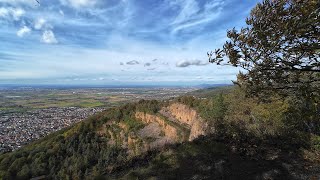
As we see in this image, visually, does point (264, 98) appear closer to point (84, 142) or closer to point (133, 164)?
point (133, 164)

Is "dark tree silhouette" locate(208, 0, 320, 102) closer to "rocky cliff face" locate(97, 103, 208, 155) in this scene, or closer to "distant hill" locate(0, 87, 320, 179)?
"distant hill" locate(0, 87, 320, 179)

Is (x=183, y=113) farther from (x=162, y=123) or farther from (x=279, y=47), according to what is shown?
A: (x=279, y=47)

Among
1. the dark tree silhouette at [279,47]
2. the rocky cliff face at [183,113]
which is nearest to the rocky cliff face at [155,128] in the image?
the rocky cliff face at [183,113]

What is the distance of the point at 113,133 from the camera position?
47.9 m

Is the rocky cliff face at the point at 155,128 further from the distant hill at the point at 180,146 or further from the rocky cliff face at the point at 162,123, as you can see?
the distant hill at the point at 180,146

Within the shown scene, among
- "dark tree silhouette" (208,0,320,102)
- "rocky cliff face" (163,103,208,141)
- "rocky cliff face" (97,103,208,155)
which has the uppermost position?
"dark tree silhouette" (208,0,320,102)

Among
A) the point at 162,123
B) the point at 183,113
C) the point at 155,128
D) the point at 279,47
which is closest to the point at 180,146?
the point at 279,47

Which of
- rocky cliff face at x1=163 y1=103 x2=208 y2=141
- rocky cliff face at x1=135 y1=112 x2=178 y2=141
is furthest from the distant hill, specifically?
rocky cliff face at x1=163 y1=103 x2=208 y2=141

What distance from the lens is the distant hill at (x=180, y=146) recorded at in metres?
8.16

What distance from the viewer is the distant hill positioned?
816 centimetres

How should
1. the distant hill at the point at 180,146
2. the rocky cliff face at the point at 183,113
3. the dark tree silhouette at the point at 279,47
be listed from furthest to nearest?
1. the rocky cliff face at the point at 183,113
2. the distant hill at the point at 180,146
3. the dark tree silhouette at the point at 279,47

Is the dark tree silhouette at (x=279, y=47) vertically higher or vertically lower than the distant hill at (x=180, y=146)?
higher

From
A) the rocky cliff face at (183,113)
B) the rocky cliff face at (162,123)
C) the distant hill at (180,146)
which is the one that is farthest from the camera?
the rocky cliff face at (183,113)

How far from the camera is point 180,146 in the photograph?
10688 mm
